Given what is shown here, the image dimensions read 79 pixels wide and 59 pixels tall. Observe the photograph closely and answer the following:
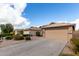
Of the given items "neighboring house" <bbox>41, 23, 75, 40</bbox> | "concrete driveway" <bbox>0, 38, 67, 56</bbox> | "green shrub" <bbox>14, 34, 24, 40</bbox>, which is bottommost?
"concrete driveway" <bbox>0, 38, 67, 56</bbox>

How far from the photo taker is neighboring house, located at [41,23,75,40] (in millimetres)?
4488

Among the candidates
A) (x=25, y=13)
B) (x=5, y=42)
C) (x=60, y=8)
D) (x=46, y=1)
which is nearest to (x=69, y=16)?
(x=60, y=8)

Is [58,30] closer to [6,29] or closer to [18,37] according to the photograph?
[18,37]

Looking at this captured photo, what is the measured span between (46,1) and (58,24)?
499 mm

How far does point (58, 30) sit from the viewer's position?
4.63 m

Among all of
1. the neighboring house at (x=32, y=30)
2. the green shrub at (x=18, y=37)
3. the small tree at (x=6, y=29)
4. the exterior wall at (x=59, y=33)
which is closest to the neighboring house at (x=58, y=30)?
the exterior wall at (x=59, y=33)

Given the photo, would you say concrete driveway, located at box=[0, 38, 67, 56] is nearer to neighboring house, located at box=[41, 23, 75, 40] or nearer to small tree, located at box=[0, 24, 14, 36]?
neighboring house, located at box=[41, 23, 75, 40]

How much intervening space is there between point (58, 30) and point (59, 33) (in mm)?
63

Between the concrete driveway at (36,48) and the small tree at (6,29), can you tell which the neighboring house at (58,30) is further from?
the small tree at (6,29)

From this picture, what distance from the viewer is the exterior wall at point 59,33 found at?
451 cm

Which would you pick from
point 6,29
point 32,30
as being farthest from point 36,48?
point 6,29

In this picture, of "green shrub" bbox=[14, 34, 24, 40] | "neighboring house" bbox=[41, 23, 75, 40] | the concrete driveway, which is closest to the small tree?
"green shrub" bbox=[14, 34, 24, 40]

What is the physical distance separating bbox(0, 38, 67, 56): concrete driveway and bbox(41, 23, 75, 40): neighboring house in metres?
0.11

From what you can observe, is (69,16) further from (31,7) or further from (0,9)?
(0,9)
